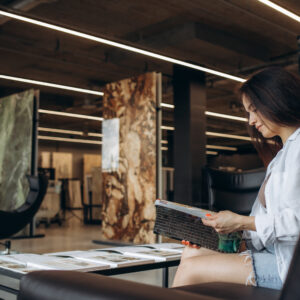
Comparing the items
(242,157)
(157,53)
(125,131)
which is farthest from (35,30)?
(242,157)

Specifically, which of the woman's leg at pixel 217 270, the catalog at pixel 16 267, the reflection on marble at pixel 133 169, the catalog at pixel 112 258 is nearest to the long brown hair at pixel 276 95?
the woman's leg at pixel 217 270

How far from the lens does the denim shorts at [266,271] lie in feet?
5.02

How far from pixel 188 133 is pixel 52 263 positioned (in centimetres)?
519

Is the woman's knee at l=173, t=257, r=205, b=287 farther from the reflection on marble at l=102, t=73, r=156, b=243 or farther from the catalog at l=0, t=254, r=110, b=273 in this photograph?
the reflection on marble at l=102, t=73, r=156, b=243

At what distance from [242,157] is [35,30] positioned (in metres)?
15.4

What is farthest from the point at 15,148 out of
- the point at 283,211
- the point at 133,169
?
the point at 283,211

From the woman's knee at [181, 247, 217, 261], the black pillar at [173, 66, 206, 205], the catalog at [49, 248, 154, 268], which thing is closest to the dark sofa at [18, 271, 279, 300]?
the woman's knee at [181, 247, 217, 261]

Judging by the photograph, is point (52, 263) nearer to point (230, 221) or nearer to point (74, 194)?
point (230, 221)

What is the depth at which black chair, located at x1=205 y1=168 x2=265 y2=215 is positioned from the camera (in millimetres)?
3910

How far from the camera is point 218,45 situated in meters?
7.40

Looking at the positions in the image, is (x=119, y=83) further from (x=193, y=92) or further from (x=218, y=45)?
(x=218, y=45)

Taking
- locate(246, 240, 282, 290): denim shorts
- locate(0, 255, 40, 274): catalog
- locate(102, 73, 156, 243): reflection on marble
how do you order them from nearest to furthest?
locate(246, 240, 282, 290): denim shorts, locate(0, 255, 40, 274): catalog, locate(102, 73, 156, 243): reflection on marble

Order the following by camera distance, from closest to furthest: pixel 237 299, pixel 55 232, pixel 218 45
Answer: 1. pixel 237 299
2. pixel 218 45
3. pixel 55 232

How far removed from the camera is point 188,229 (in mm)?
1705
